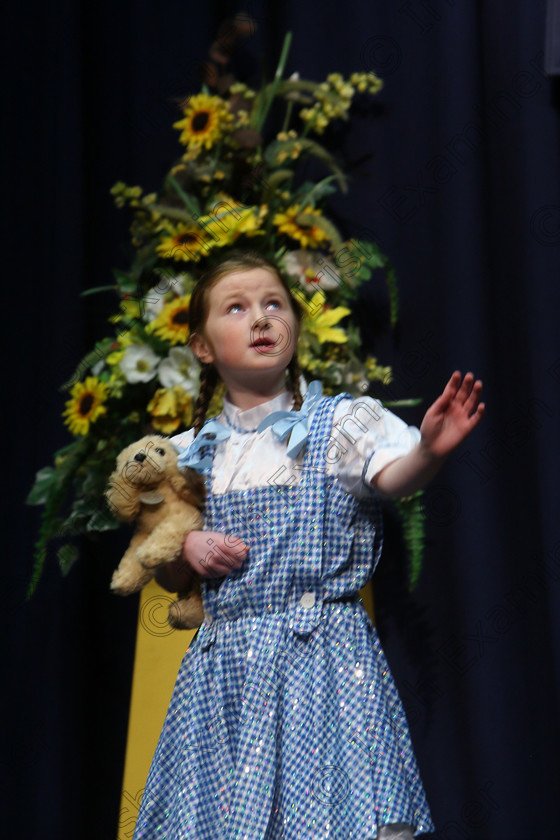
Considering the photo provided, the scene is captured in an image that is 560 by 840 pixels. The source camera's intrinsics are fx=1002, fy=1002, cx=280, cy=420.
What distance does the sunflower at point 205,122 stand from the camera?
5.71 ft

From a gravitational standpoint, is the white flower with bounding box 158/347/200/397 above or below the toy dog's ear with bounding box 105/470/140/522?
above

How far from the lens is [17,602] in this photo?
1953 mm

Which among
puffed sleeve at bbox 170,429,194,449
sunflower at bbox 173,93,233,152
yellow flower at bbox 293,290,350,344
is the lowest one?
puffed sleeve at bbox 170,429,194,449

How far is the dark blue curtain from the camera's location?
1.72 m

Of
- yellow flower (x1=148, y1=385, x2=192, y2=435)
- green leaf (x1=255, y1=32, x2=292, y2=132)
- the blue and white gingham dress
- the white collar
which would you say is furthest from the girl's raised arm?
green leaf (x1=255, y1=32, x2=292, y2=132)

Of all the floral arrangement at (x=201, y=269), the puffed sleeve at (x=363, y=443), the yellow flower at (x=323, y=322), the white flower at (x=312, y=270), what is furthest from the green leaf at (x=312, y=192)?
the puffed sleeve at (x=363, y=443)

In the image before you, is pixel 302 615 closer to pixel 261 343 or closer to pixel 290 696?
pixel 290 696

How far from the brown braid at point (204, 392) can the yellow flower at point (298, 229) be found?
34 centimetres

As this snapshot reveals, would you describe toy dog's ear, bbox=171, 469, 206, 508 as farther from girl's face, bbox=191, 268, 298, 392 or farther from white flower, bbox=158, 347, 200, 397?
white flower, bbox=158, 347, 200, 397

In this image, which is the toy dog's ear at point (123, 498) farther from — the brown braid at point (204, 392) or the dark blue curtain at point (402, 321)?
the dark blue curtain at point (402, 321)

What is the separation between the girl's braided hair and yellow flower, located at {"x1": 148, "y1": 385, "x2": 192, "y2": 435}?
4.7 inches

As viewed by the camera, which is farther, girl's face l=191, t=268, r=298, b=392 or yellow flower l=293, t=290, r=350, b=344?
yellow flower l=293, t=290, r=350, b=344

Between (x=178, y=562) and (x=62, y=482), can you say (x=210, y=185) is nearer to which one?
(x=62, y=482)

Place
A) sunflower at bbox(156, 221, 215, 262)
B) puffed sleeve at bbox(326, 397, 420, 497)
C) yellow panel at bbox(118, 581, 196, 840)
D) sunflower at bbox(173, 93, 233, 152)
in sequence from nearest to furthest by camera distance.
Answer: puffed sleeve at bbox(326, 397, 420, 497) → yellow panel at bbox(118, 581, 196, 840) → sunflower at bbox(156, 221, 215, 262) → sunflower at bbox(173, 93, 233, 152)
